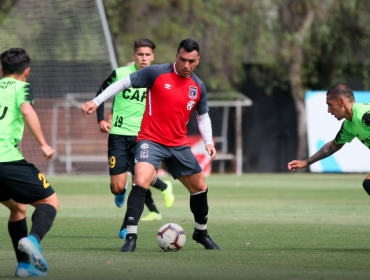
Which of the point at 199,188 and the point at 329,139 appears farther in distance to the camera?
the point at 329,139

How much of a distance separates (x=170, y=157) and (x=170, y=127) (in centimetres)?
32

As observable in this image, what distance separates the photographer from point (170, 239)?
670cm

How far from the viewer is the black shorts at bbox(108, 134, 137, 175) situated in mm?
8734

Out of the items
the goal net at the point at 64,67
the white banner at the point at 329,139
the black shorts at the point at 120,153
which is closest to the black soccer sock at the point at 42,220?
the black shorts at the point at 120,153

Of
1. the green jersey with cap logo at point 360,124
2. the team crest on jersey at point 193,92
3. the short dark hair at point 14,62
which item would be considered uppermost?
the short dark hair at point 14,62

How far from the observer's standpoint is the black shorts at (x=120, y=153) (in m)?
8.73

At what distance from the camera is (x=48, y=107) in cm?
2528

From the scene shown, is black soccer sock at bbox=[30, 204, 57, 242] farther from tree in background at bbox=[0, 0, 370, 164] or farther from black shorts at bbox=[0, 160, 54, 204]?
tree in background at bbox=[0, 0, 370, 164]

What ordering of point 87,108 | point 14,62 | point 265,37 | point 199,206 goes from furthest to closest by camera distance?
1. point 265,37
2. point 199,206
3. point 87,108
4. point 14,62

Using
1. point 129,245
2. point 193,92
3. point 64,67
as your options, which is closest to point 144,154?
point 193,92

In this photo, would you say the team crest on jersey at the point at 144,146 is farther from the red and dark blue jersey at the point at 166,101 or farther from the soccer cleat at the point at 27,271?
the soccer cleat at the point at 27,271

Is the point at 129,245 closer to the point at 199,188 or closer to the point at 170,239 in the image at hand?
the point at 170,239

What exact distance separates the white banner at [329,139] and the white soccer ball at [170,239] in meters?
17.7

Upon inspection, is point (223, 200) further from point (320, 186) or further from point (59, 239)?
point (59, 239)
